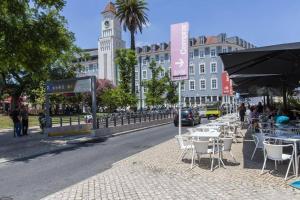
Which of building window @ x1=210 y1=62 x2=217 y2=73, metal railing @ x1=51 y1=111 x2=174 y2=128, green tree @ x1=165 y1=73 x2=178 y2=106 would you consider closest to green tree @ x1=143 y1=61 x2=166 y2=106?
green tree @ x1=165 y1=73 x2=178 y2=106

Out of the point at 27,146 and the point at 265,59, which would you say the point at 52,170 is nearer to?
the point at 265,59

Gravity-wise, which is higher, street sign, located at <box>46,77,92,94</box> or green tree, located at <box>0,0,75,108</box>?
green tree, located at <box>0,0,75,108</box>

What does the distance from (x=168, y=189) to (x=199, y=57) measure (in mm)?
79225

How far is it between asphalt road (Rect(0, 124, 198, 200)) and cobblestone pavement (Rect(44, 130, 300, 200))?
0.70 meters

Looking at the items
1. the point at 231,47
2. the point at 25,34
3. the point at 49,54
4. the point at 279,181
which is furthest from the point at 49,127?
the point at 231,47

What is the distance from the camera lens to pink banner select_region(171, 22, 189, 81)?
11734 mm

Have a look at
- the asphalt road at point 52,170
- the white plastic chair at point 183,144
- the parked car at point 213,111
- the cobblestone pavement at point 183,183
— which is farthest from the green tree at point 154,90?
the cobblestone pavement at point 183,183

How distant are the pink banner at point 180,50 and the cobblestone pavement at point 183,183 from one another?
9.70ft

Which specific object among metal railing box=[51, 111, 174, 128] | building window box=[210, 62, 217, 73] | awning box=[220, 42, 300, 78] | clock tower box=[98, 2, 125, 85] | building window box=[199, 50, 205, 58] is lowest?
metal railing box=[51, 111, 174, 128]

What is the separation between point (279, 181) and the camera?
25.1 feet

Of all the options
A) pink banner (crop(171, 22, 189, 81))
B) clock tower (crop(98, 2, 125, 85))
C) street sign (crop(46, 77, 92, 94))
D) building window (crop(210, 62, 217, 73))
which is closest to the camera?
pink banner (crop(171, 22, 189, 81))

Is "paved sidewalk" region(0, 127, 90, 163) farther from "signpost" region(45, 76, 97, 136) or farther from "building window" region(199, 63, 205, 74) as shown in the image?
"building window" region(199, 63, 205, 74)

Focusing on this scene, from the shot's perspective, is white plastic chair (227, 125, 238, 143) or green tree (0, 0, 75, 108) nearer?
white plastic chair (227, 125, 238, 143)

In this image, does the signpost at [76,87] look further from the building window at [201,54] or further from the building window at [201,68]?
the building window at [201,54]
